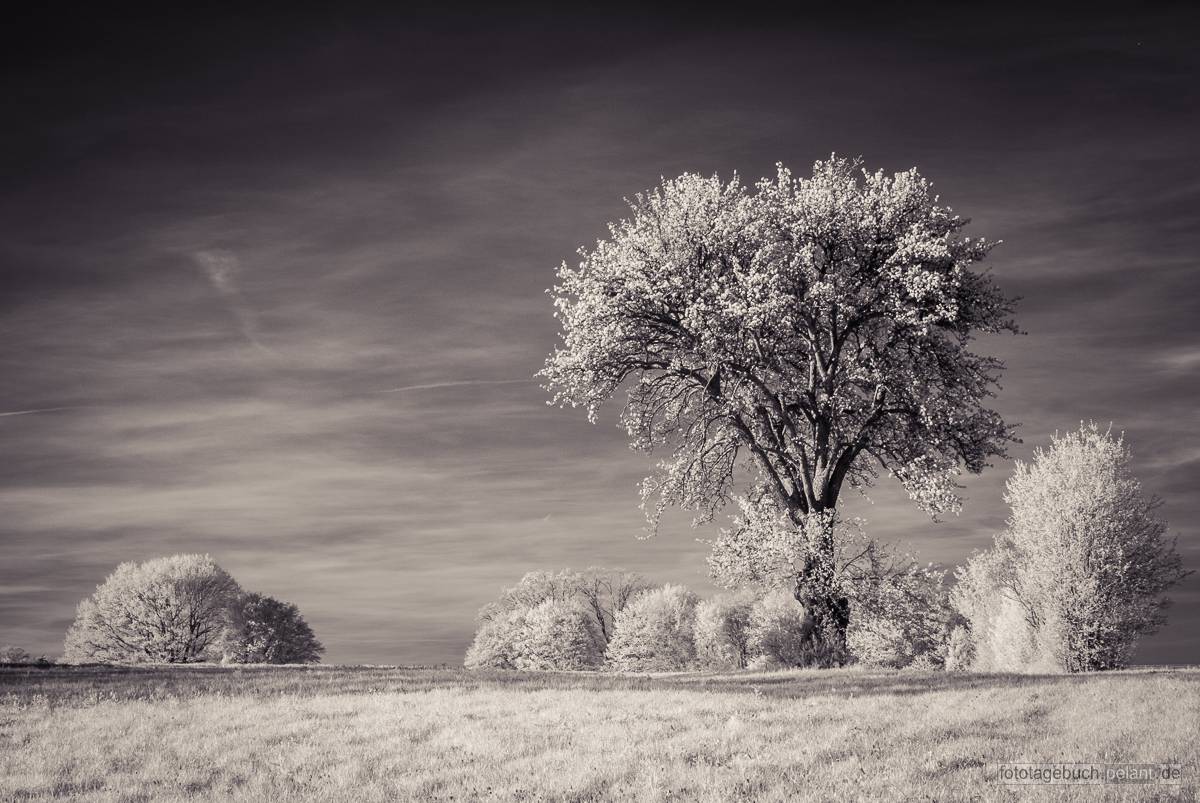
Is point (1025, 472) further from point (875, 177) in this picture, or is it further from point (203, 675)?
point (203, 675)

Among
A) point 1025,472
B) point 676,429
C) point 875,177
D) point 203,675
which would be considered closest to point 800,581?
point 676,429

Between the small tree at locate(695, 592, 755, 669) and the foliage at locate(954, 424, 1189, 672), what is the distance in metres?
62.9

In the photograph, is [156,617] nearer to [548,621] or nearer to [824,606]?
[548,621]

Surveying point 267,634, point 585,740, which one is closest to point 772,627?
point 267,634

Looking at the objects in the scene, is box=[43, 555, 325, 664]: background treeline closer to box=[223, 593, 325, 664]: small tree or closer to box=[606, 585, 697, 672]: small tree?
box=[223, 593, 325, 664]: small tree

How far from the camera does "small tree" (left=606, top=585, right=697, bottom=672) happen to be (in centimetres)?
10319

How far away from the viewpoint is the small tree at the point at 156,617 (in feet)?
286

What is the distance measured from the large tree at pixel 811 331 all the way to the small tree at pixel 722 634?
86895 mm

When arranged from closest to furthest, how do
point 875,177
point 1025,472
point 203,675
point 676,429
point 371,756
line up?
point 371,756, point 203,675, point 875,177, point 676,429, point 1025,472

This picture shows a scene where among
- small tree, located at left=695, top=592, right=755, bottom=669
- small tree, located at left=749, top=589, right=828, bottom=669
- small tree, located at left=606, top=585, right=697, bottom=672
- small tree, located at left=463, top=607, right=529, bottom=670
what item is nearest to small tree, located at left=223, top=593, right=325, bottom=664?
small tree, located at left=463, top=607, right=529, bottom=670

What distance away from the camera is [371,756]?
14.9 metres

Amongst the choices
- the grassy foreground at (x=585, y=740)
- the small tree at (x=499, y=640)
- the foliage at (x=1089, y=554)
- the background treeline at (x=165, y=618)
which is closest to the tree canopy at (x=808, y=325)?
the grassy foreground at (x=585, y=740)

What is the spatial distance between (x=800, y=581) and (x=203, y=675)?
66.8ft

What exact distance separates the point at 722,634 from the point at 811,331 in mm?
91693
